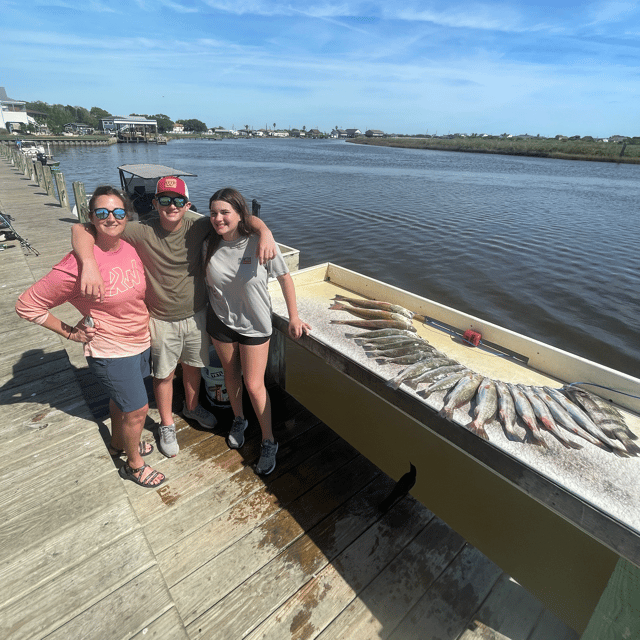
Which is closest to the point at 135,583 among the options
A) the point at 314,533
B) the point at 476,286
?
the point at 314,533

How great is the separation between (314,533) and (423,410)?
1305 millimetres

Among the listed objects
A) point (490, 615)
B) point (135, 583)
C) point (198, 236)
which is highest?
point (198, 236)

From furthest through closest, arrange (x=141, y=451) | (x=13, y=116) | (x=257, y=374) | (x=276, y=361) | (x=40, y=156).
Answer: (x=13, y=116) < (x=40, y=156) < (x=276, y=361) < (x=141, y=451) < (x=257, y=374)

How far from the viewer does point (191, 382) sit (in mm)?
3527

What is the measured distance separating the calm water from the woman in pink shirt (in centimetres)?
1121

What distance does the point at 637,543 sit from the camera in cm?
167

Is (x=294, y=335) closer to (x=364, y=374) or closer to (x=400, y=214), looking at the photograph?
(x=364, y=374)

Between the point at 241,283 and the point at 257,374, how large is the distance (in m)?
0.81

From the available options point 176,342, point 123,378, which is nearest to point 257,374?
point 176,342

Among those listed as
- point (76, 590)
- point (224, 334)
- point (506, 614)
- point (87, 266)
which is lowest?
point (506, 614)

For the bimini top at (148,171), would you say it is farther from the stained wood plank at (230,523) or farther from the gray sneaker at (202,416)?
the stained wood plank at (230,523)

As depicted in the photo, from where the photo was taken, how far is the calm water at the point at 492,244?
11.9m

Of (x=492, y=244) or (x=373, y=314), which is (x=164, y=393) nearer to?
(x=373, y=314)

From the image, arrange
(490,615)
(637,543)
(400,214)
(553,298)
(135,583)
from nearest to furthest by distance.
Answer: (637,543), (135,583), (490,615), (553,298), (400,214)
